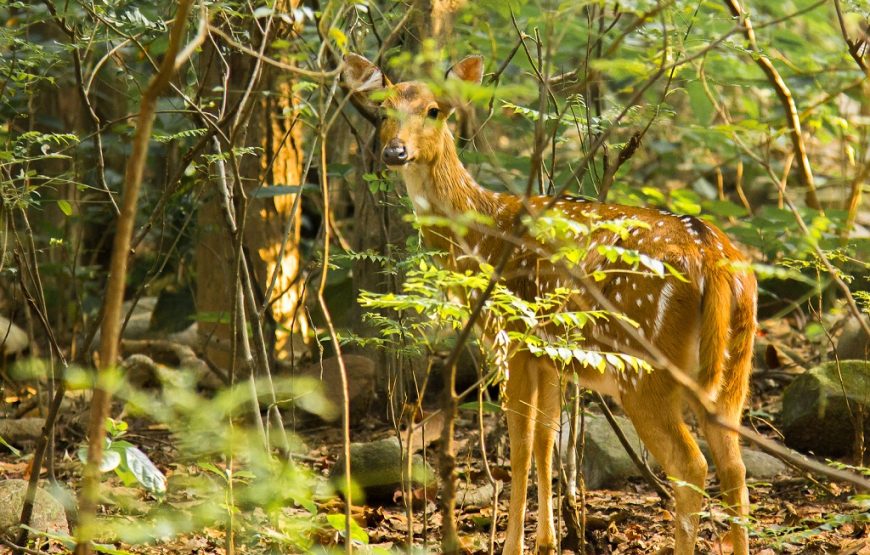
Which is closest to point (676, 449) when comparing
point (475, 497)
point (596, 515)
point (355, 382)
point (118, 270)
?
point (596, 515)

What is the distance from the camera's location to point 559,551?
4527 millimetres

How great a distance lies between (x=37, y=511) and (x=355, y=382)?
125 inches

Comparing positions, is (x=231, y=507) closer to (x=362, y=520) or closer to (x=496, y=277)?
(x=496, y=277)

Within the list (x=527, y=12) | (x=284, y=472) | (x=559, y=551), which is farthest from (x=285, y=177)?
(x=284, y=472)

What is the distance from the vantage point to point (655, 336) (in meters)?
4.84

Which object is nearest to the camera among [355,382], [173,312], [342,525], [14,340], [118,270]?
[118,270]

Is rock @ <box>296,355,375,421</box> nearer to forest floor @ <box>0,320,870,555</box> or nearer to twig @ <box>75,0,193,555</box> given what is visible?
forest floor @ <box>0,320,870,555</box>

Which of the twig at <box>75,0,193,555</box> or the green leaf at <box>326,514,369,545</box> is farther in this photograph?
the green leaf at <box>326,514,369,545</box>

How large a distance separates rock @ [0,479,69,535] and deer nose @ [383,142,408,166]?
7.91 ft

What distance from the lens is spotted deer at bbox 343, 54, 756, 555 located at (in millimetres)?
4738

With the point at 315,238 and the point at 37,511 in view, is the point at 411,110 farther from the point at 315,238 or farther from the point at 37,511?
the point at 315,238

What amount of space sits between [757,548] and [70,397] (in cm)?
562

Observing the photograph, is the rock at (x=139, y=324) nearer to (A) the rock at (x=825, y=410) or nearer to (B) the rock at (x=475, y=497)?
(B) the rock at (x=475, y=497)

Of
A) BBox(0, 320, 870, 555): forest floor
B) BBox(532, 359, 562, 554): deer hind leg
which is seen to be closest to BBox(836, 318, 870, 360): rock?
BBox(0, 320, 870, 555): forest floor
